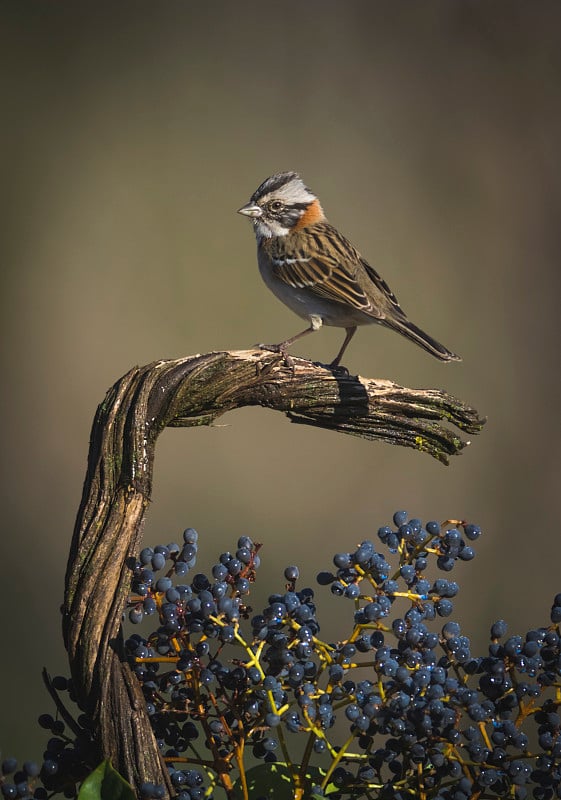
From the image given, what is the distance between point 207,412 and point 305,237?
4.87 feet

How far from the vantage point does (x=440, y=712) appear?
2.61ft

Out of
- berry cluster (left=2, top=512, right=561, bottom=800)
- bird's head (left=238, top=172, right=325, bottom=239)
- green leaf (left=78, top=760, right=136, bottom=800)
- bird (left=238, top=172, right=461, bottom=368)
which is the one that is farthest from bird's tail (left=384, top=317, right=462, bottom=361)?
green leaf (left=78, top=760, right=136, bottom=800)

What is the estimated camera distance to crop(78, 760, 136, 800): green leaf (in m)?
0.77

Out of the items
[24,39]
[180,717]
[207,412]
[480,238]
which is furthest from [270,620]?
[24,39]

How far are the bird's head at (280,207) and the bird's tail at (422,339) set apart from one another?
0.56 m

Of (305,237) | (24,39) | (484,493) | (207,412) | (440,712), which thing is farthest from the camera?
(24,39)

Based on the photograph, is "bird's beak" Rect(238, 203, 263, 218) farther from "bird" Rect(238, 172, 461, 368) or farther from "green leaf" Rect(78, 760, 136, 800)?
"green leaf" Rect(78, 760, 136, 800)

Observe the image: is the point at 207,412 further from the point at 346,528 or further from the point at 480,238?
the point at 480,238

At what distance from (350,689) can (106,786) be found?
22 centimetres

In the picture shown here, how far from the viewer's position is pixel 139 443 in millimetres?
966

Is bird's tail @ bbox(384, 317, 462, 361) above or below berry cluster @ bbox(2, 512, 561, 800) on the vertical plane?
above

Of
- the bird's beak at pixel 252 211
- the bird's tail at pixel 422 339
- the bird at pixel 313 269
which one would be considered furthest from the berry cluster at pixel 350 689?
the bird's beak at pixel 252 211

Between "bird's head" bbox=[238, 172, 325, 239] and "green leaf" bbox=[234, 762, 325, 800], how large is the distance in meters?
1.78

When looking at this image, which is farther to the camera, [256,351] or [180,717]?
[256,351]
